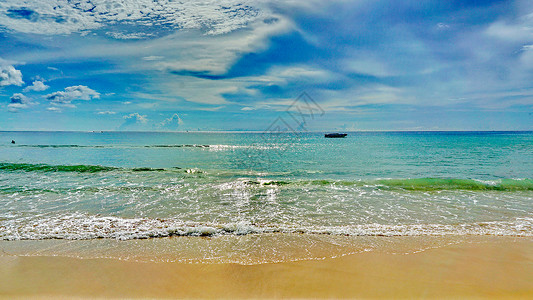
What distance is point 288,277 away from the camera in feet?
16.6

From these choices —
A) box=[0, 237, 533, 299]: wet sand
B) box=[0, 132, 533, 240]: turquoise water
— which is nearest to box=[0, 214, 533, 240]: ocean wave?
box=[0, 132, 533, 240]: turquoise water

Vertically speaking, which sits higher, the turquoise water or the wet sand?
the turquoise water

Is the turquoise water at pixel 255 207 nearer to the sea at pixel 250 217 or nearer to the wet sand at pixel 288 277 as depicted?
the sea at pixel 250 217

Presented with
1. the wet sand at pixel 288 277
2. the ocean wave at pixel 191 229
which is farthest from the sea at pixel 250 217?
the wet sand at pixel 288 277

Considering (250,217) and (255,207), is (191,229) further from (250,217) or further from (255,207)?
(255,207)

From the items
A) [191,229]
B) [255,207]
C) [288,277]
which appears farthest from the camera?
[255,207]

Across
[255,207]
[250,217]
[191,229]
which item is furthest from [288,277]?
[255,207]

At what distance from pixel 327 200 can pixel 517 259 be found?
20.4 ft

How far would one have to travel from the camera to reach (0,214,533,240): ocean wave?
24.2 feet

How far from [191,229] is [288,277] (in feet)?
11.9

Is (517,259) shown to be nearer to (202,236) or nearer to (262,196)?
(202,236)

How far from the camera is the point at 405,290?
4.67 metres

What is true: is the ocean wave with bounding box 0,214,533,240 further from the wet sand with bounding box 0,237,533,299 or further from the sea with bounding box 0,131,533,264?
the wet sand with bounding box 0,237,533,299

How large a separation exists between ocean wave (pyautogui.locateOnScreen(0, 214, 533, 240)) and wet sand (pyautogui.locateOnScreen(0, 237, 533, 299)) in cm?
142
